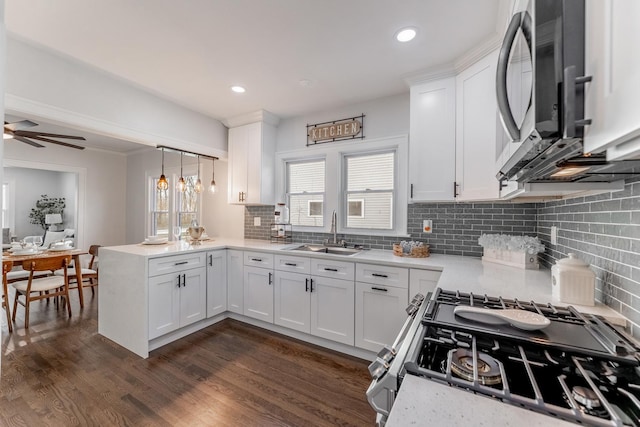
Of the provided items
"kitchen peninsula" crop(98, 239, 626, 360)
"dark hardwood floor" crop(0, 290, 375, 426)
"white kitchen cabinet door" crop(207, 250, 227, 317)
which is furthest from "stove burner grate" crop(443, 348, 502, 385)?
"white kitchen cabinet door" crop(207, 250, 227, 317)

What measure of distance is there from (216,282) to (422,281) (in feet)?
7.74

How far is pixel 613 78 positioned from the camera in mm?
496

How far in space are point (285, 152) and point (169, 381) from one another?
279cm

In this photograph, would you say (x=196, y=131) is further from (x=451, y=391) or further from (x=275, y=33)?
(x=451, y=391)

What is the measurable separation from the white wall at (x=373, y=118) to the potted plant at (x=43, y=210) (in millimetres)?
6752

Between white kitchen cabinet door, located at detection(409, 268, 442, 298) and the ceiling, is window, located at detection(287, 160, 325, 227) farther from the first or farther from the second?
white kitchen cabinet door, located at detection(409, 268, 442, 298)

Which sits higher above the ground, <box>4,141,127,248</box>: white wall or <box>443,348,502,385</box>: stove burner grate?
<box>4,141,127,248</box>: white wall

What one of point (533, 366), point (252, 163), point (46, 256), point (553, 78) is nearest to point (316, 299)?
point (252, 163)

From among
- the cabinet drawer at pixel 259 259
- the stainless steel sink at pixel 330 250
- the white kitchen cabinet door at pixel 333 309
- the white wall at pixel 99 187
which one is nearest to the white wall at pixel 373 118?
the stainless steel sink at pixel 330 250

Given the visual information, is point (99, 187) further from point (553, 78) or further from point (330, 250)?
point (553, 78)

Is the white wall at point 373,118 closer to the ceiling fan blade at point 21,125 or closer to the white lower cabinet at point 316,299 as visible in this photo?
the white lower cabinet at point 316,299

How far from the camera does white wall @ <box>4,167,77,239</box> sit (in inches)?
250

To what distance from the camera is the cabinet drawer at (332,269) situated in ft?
8.55

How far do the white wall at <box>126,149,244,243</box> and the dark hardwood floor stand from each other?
183 cm
